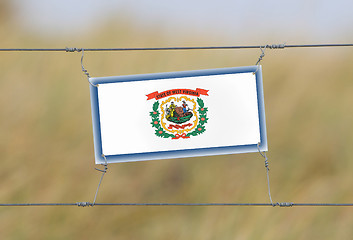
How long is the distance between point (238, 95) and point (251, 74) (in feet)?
0.58

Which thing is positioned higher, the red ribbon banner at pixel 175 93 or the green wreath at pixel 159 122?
the red ribbon banner at pixel 175 93

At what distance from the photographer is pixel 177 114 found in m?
3.06

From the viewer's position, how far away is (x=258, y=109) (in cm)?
307

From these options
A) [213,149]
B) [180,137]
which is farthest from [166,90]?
[213,149]

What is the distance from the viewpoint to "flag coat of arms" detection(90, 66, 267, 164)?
3072mm

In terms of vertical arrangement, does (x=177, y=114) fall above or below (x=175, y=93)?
below

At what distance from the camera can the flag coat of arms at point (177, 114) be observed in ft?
10.1

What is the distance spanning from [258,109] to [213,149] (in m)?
0.43

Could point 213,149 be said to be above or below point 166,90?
below

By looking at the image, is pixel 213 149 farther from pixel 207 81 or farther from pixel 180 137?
pixel 207 81

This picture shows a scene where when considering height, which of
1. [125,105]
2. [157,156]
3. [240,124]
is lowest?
[157,156]

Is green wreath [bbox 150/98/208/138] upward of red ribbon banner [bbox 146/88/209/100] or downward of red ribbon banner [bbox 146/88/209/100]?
downward

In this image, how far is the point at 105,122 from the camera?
3.08m

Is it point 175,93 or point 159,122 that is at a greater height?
point 175,93
